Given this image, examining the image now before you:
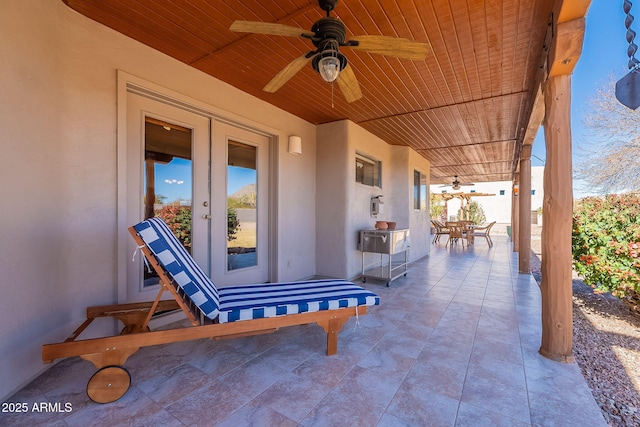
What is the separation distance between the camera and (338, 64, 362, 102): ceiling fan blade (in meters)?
2.24

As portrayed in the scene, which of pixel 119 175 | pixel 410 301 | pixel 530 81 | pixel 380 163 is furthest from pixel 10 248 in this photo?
pixel 380 163

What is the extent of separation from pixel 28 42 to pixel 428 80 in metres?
3.64

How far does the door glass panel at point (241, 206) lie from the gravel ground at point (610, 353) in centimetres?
364

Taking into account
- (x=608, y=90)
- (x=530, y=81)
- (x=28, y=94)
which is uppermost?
(x=608, y=90)

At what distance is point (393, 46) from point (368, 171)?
3781 millimetres

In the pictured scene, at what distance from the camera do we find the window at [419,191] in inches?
276

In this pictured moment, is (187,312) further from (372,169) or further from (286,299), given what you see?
(372,169)

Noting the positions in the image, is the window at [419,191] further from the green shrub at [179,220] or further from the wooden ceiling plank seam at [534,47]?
the green shrub at [179,220]

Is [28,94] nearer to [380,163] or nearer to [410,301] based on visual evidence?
[410,301]

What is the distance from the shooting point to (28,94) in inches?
74.9

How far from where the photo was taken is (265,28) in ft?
6.03

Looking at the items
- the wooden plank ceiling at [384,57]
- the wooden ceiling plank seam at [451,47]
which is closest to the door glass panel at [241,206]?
the wooden plank ceiling at [384,57]

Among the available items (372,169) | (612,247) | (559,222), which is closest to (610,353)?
(559,222)

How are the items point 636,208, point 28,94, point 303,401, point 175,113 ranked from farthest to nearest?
point 636,208 → point 175,113 → point 28,94 → point 303,401
